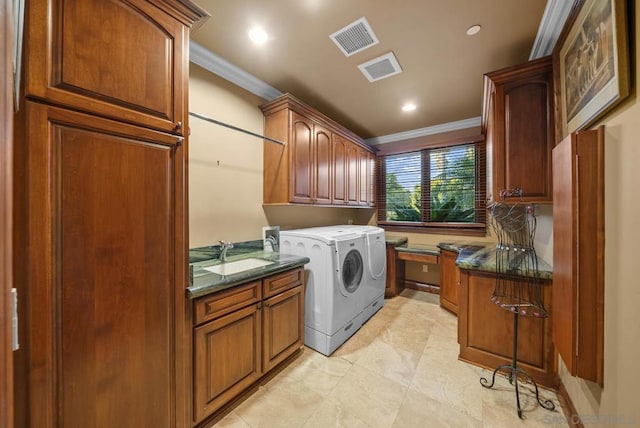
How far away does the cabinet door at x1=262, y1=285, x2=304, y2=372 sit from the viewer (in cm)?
180

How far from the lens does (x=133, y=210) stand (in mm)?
1132

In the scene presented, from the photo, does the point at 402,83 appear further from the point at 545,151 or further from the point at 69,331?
the point at 69,331

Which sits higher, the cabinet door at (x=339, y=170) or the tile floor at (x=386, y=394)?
the cabinet door at (x=339, y=170)

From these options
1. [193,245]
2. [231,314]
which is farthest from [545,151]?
[193,245]

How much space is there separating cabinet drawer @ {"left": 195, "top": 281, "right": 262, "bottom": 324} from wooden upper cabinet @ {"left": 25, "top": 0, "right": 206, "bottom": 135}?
3.20 feet

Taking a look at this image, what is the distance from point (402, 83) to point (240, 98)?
164 cm

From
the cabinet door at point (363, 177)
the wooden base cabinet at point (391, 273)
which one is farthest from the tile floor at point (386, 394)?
the cabinet door at point (363, 177)

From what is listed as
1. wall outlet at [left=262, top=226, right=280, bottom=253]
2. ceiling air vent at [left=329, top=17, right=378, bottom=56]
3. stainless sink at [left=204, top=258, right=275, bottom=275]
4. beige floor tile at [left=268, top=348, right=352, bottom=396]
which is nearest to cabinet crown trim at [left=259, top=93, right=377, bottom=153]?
ceiling air vent at [left=329, top=17, right=378, bottom=56]

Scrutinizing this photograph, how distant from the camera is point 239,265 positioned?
2.15 metres

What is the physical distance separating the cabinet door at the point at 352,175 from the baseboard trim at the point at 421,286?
163 centimetres

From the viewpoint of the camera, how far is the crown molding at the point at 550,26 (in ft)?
4.88

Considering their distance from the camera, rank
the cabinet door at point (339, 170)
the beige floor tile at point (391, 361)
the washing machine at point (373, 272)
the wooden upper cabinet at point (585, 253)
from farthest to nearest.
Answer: the cabinet door at point (339, 170)
the washing machine at point (373, 272)
the beige floor tile at point (391, 361)
the wooden upper cabinet at point (585, 253)

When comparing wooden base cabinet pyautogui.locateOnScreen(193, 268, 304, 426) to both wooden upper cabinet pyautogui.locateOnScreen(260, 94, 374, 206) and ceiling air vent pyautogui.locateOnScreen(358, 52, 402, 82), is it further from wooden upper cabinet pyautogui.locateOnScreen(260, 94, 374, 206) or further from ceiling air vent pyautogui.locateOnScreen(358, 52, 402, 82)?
ceiling air vent pyautogui.locateOnScreen(358, 52, 402, 82)

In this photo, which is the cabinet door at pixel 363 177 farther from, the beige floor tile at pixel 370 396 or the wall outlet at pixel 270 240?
the beige floor tile at pixel 370 396
